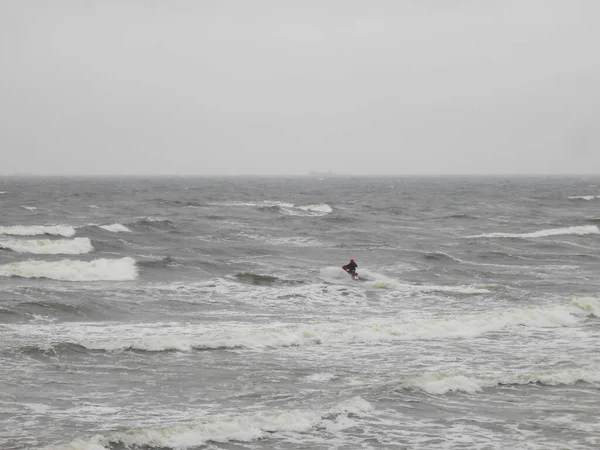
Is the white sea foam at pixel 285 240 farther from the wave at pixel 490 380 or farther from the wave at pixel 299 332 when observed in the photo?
the wave at pixel 490 380

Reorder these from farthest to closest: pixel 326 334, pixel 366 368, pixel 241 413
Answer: pixel 326 334 → pixel 366 368 → pixel 241 413

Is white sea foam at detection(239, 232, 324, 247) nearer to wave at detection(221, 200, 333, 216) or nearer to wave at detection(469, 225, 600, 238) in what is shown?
wave at detection(469, 225, 600, 238)

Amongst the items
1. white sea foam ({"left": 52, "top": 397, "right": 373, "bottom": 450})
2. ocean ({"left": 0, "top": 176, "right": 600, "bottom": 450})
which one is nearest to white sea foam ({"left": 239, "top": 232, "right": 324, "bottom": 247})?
ocean ({"left": 0, "top": 176, "right": 600, "bottom": 450})

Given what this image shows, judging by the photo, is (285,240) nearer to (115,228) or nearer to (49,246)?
(115,228)

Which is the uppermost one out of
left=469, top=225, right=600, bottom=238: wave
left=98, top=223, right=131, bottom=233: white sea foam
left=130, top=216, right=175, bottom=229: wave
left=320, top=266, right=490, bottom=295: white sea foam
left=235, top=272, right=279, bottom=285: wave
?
left=469, top=225, right=600, bottom=238: wave

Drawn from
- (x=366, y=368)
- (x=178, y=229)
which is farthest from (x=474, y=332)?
(x=178, y=229)

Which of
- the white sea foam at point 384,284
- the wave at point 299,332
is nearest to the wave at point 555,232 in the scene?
the white sea foam at point 384,284

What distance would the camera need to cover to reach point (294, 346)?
19891 mm

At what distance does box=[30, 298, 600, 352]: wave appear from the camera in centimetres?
1934

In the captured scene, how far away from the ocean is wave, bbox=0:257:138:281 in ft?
0.37

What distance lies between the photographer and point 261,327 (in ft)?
72.3

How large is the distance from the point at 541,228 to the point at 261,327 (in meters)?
40.9

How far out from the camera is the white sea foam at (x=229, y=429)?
12.3m

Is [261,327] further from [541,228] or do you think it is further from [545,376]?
[541,228]
